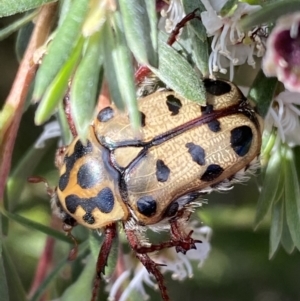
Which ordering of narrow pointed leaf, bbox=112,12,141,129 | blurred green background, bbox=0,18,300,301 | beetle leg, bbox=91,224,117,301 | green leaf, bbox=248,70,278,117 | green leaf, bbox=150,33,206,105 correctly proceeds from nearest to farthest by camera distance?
narrow pointed leaf, bbox=112,12,141,129
green leaf, bbox=150,33,206,105
green leaf, bbox=248,70,278,117
beetle leg, bbox=91,224,117,301
blurred green background, bbox=0,18,300,301

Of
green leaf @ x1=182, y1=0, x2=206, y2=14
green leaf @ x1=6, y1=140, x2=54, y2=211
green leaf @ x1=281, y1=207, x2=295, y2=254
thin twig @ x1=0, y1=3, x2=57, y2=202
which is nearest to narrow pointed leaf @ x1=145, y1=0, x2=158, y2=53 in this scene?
green leaf @ x1=182, y1=0, x2=206, y2=14

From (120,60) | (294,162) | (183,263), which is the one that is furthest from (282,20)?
(183,263)

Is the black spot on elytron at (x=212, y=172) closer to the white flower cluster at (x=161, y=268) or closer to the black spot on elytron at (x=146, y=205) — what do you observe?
the black spot on elytron at (x=146, y=205)

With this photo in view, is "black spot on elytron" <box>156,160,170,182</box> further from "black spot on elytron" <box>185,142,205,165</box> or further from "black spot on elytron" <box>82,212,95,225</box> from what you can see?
"black spot on elytron" <box>82,212,95,225</box>

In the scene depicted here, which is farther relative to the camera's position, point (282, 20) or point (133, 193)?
point (133, 193)

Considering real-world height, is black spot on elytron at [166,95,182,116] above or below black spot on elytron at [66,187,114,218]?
above

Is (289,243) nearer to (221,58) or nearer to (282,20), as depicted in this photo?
(221,58)

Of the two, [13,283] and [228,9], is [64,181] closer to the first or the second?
[13,283]
